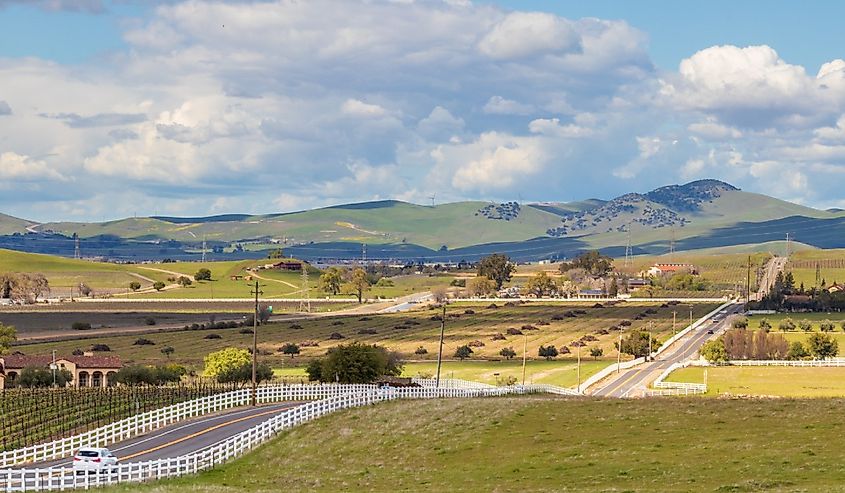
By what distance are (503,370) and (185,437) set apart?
79680 millimetres

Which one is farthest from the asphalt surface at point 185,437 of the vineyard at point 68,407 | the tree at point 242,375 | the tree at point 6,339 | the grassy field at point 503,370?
the tree at point 6,339

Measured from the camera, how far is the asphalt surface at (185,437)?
58969 millimetres

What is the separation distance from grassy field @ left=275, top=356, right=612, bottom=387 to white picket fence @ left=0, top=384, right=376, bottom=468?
3409cm

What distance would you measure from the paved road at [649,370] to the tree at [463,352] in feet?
72.1

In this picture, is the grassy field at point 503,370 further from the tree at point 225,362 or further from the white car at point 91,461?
the white car at point 91,461

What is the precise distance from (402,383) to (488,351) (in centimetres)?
7099

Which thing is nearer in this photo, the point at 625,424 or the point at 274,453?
the point at 274,453

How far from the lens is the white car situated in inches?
2023

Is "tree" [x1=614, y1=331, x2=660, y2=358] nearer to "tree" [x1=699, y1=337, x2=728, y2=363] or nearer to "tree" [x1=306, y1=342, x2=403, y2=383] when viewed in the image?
"tree" [x1=699, y1=337, x2=728, y2=363]

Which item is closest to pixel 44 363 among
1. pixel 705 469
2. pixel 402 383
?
pixel 402 383

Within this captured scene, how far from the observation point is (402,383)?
10250cm

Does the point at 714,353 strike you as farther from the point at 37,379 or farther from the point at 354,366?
the point at 37,379

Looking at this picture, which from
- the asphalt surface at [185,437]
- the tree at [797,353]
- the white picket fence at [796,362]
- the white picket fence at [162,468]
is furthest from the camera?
the tree at [797,353]

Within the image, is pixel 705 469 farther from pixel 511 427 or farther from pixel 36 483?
pixel 36 483
